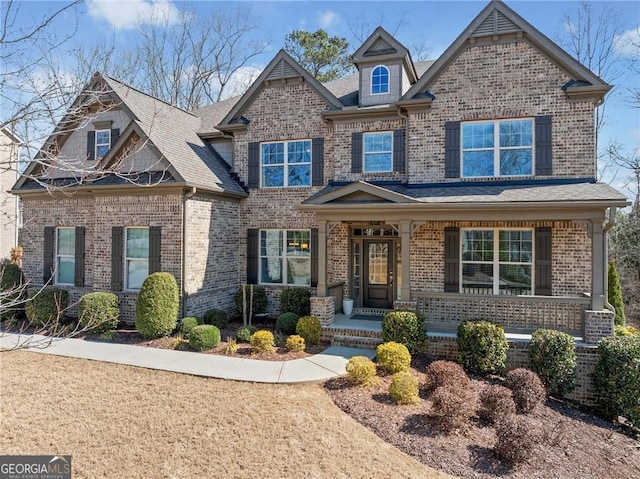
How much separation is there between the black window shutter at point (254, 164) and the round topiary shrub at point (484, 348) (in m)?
8.53

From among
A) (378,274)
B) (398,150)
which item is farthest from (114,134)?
(378,274)

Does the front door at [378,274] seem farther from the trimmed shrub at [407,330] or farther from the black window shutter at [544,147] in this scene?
the black window shutter at [544,147]

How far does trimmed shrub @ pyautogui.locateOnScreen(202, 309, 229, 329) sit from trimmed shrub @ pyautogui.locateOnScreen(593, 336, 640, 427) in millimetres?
9213

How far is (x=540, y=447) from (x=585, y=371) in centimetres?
342

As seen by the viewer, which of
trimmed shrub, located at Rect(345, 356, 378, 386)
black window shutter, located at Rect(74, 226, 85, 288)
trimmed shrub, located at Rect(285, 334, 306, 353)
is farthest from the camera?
black window shutter, located at Rect(74, 226, 85, 288)

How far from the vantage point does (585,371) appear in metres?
8.25

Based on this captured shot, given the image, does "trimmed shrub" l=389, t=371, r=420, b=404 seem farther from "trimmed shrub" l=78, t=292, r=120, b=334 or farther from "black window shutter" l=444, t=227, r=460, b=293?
"trimmed shrub" l=78, t=292, r=120, b=334

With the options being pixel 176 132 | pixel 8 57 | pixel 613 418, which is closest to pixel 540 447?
pixel 613 418

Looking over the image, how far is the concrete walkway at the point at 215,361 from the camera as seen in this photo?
7758mm

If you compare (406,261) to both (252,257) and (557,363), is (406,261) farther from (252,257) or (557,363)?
(252,257)

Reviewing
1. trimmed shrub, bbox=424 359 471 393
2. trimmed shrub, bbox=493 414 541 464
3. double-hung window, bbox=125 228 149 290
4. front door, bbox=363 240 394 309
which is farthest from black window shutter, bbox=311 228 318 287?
trimmed shrub, bbox=493 414 541 464

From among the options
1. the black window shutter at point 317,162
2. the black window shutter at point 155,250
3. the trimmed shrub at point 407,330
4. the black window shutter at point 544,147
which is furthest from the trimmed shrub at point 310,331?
the black window shutter at point 544,147

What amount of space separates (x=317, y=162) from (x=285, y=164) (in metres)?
1.20

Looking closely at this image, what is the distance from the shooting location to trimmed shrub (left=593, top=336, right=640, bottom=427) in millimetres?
7344
